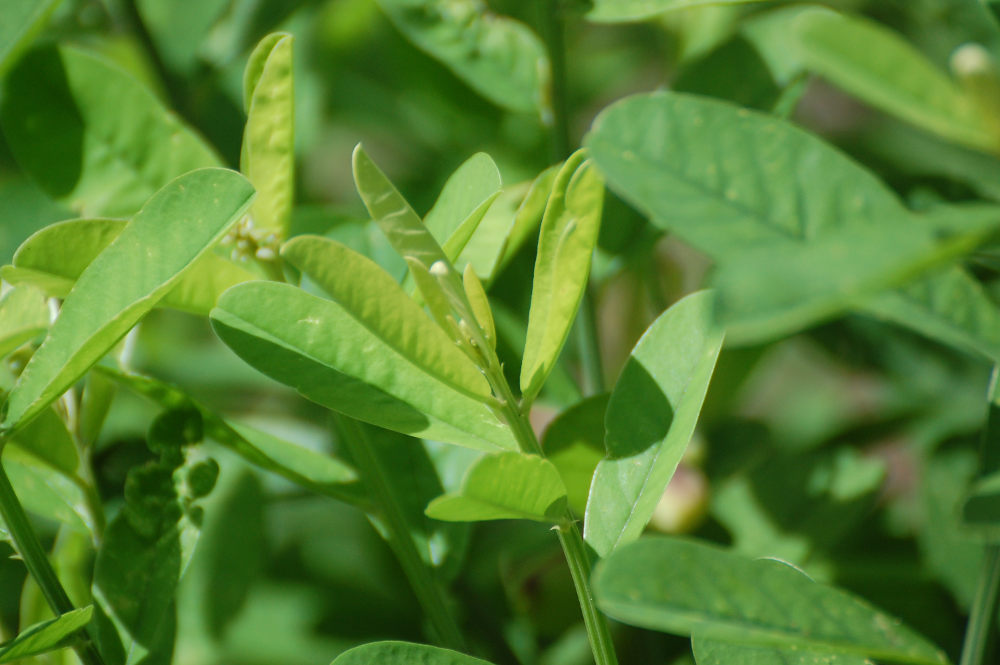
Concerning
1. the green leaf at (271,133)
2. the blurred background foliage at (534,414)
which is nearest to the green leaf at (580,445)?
the blurred background foliage at (534,414)

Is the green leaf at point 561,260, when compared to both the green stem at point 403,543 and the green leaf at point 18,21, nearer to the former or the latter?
the green stem at point 403,543

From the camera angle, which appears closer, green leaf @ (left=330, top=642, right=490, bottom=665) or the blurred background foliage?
green leaf @ (left=330, top=642, right=490, bottom=665)

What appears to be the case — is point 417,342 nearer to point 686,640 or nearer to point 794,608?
point 794,608

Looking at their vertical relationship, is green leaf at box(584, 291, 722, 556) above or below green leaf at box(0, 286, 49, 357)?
below

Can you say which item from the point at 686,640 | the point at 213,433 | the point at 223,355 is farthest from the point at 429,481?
the point at 223,355

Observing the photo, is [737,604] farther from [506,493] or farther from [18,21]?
[18,21]

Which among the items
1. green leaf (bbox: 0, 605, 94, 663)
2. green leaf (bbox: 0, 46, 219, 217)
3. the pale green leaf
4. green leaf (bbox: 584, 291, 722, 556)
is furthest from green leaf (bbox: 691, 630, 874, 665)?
green leaf (bbox: 0, 46, 219, 217)

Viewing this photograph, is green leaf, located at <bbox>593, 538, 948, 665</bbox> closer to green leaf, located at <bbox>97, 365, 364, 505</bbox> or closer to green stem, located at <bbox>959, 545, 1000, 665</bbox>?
green stem, located at <bbox>959, 545, 1000, 665</bbox>
